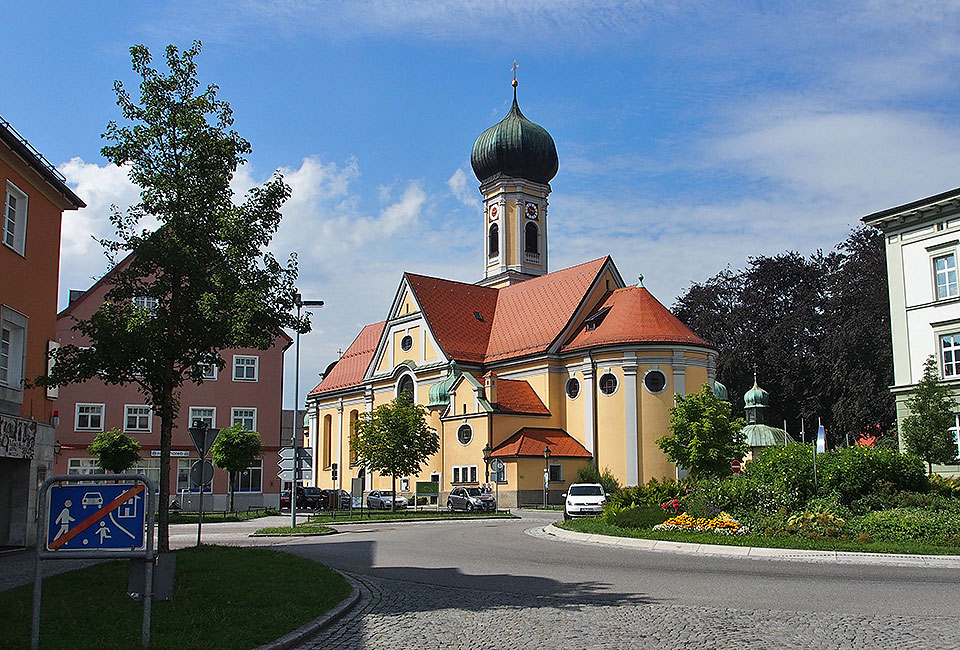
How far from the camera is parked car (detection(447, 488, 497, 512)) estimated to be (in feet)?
147

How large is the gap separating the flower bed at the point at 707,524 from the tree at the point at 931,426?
48.2ft

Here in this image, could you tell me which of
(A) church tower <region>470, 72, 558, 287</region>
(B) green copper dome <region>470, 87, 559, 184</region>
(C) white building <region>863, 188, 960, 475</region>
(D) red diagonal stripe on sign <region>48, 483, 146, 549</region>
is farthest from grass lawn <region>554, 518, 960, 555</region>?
(B) green copper dome <region>470, 87, 559, 184</region>

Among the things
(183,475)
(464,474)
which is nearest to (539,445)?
(464,474)

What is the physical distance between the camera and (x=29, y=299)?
21266 millimetres

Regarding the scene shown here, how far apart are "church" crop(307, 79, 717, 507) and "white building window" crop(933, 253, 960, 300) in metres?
16.1

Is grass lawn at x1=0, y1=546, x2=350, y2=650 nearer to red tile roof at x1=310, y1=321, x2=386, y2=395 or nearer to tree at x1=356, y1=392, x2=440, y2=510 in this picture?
tree at x1=356, y1=392, x2=440, y2=510

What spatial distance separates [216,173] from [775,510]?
15.2 m

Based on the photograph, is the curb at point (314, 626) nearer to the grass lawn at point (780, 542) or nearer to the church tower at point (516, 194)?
the grass lawn at point (780, 542)

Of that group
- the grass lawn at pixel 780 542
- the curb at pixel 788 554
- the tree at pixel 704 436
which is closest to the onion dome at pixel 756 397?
the tree at pixel 704 436

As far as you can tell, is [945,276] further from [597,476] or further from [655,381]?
[597,476]

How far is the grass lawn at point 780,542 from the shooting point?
59.1 ft

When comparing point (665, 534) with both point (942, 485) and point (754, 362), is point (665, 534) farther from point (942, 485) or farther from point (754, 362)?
point (754, 362)

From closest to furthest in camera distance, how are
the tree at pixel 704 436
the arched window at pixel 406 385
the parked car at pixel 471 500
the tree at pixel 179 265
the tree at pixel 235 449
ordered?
the tree at pixel 179 265
the tree at pixel 704 436
the tree at pixel 235 449
the parked car at pixel 471 500
the arched window at pixel 406 385

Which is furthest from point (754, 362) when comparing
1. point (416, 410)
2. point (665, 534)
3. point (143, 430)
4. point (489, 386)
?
point (665, 534)
